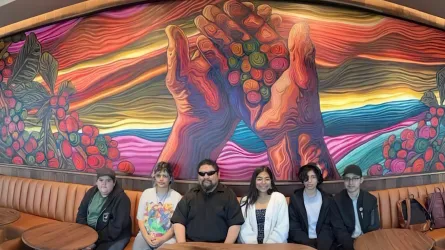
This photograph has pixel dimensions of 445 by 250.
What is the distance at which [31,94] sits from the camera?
4.04m

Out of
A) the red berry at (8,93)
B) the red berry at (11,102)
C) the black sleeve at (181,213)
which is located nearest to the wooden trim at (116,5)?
the red berry at (8,93)

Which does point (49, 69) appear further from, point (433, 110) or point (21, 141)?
point (433, 110)

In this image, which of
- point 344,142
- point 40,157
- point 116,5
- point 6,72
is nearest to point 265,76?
point 344,142

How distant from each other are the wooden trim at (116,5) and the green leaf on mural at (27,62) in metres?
0.20

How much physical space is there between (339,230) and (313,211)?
0.85 ft

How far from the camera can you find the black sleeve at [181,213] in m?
2.57

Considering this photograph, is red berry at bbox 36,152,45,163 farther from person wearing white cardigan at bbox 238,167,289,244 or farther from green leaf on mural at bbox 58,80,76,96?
person wearing white cardigan at bbox 238,167,289,244

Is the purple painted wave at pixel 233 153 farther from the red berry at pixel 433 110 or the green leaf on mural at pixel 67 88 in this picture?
the green leaf on mural at pixel 67 88

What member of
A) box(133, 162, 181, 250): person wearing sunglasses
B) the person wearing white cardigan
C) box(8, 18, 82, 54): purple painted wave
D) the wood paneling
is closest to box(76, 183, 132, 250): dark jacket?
box(133, 162, 181, 250): person wearing sunglasses

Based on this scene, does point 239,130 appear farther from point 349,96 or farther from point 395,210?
point 395,210

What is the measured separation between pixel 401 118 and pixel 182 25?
8.82 ft

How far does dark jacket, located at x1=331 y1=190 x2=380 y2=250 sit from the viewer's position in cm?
260

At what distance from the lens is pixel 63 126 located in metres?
3.77

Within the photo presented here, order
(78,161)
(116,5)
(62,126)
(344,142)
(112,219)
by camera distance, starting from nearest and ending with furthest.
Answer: (112,219) < (344,142) < (116,5) < (78,161) < (62,126)
